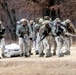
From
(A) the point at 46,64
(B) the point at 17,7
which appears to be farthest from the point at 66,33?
(B) the point at 17,7

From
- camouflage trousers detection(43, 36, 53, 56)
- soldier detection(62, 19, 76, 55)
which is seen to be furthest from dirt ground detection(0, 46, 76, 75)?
soldier detection(62, 19, 76, 55)

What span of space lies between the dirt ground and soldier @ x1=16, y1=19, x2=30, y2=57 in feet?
4.76

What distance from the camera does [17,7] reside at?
162ft

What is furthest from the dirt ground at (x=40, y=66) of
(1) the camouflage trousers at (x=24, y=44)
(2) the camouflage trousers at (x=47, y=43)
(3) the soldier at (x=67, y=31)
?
(3) the soldier at (x=67, y=31)

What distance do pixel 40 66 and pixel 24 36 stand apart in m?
2.92

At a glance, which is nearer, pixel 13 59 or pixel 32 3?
pixel 13 59

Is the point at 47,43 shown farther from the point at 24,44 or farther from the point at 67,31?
the point at 67,31

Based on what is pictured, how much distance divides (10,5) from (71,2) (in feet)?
26.3

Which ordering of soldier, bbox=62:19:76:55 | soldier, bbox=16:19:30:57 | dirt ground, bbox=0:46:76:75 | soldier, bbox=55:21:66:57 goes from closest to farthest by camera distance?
1. dirt ground, bbox=0:46:76:75
2. soldier, bbox=55:21:66:57
3. soldier, bbox=16:19:30:57
4. soldier, bbox=62:19:76:55

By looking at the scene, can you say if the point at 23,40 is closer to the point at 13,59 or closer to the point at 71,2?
the point at 13,59

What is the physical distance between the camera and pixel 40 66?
23906 millimetres

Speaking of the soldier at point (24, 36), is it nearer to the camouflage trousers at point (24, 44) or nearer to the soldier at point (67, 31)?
the camouflage trousers at point (24, 44)

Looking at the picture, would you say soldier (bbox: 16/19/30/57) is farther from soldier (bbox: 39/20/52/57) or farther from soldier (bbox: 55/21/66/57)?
soldier (bbox: 55/21/66/57)

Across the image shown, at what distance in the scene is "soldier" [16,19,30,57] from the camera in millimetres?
25975
